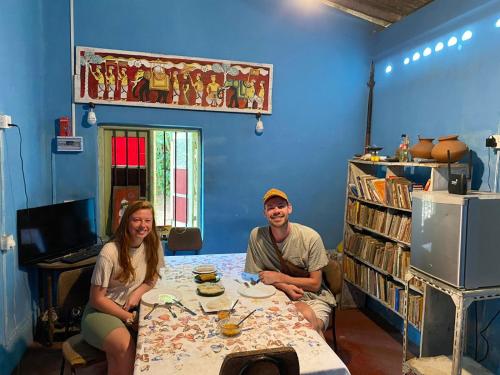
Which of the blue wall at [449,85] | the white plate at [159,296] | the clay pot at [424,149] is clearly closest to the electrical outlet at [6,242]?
the white plate at [159,296]

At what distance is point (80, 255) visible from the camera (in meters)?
3.07

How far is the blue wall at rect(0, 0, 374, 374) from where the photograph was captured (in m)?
3.20

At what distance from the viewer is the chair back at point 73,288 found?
2184 millimetres

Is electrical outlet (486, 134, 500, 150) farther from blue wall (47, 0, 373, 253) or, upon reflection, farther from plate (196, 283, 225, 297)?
plate (196, 283, 225, 297)

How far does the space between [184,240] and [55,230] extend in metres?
1.04

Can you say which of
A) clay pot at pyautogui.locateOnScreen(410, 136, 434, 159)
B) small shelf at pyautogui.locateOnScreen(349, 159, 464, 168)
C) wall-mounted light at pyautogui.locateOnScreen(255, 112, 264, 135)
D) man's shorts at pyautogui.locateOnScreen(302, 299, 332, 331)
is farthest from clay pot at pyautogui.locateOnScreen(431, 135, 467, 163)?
wall-mounted light at pyautogui.locateOnScreen(255, 112, 264, 135)

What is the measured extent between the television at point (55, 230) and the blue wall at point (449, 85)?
290 centimetres

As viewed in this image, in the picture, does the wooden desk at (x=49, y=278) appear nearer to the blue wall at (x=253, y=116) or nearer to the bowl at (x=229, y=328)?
the blue wall at (x=253, y=116)

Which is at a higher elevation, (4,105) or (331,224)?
(4,105)

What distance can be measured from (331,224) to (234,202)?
1100 millimetres

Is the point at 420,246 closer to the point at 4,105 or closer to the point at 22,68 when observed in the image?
the point at 4,105

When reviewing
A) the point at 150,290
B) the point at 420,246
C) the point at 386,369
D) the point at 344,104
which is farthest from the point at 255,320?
the point at 344,104

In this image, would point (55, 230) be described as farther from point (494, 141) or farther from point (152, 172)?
point (494, 141)

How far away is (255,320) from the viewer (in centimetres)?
173
